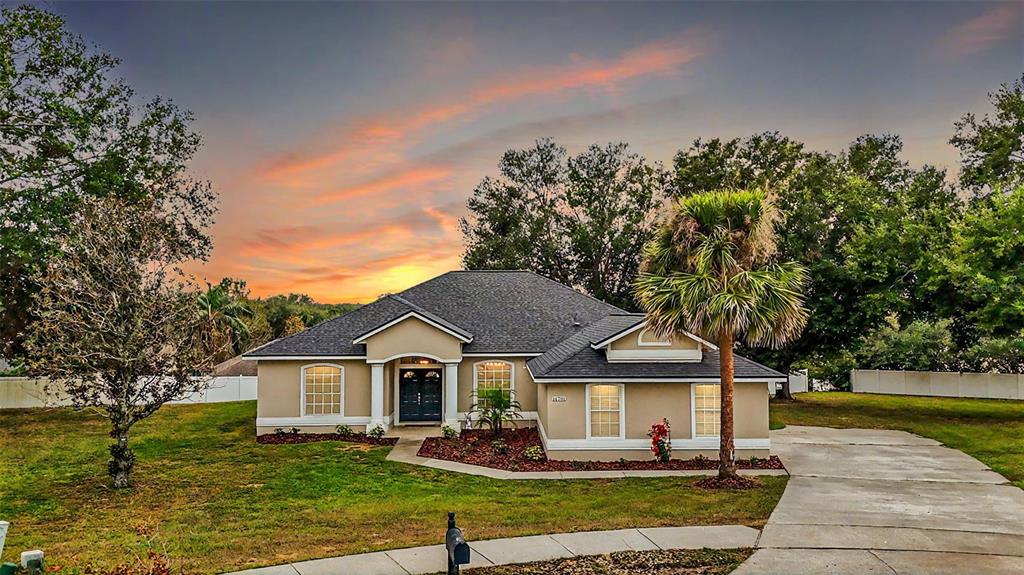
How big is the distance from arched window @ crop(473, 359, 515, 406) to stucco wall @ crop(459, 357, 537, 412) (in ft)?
0.33

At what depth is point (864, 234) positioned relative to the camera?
2527 centimetres

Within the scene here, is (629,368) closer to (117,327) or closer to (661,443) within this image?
(661,443)

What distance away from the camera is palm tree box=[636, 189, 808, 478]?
43.9 feet

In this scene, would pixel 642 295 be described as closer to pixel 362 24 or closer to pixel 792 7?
pixel 792 7

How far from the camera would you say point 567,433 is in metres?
16.5

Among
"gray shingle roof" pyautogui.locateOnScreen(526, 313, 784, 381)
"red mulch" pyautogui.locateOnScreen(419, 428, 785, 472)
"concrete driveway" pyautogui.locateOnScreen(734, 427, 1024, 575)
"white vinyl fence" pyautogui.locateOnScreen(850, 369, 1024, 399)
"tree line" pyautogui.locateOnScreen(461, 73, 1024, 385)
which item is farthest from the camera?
"white vinyl fence" pyautogui.locateOnScreen(850, 369, 1024, 399)

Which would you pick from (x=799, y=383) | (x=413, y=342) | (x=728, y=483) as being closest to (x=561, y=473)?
(x=728, y=483)

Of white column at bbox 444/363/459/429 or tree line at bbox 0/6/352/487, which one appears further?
white column at bbox 444/363/459/429

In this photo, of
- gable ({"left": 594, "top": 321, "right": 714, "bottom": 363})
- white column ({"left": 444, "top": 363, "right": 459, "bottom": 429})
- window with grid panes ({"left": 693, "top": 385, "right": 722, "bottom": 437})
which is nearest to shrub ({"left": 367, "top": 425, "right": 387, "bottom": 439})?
white column ({"left": 444, "top": 363, "right": 459, "bottom": 429})

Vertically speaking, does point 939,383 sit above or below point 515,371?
below

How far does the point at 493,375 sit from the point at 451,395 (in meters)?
1.96

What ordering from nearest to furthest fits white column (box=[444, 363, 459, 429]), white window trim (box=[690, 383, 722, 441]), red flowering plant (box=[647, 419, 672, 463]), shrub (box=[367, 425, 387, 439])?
red flowering plant (box=[647, 419, 672, 463])
white window trim (box=[690, 383, 722, 441])
shrub (box=[367, 425, 387, 439])
white column (box=[444, 363, 459, 429])

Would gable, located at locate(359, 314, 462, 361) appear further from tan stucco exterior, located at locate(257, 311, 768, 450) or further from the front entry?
the front entry

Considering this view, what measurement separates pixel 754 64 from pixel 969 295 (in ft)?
39.1
